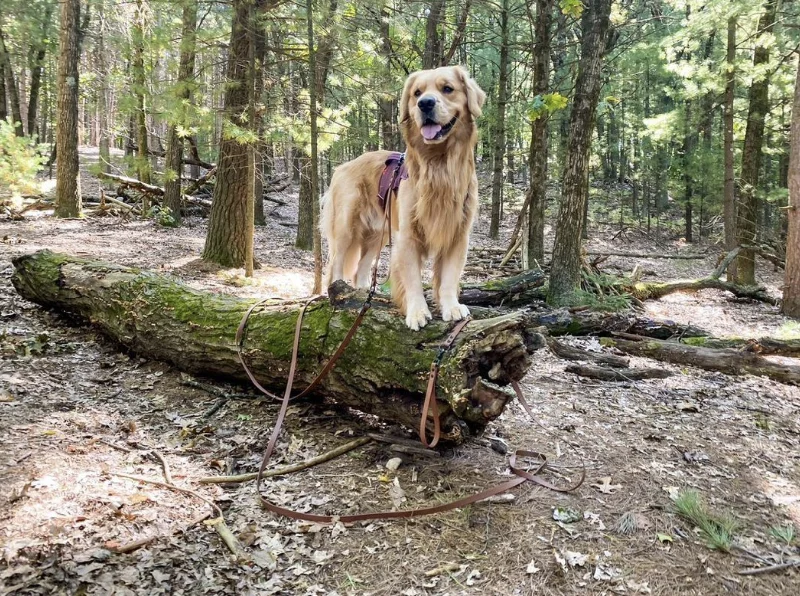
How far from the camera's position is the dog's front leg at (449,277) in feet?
11.5

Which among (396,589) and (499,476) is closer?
(396,589)

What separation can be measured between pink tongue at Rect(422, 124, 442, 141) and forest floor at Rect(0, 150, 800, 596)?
2.05m

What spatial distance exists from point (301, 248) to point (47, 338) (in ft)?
24.9

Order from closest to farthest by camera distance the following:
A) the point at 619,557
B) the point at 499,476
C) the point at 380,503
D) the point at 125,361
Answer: the point at 619,557 < the point at 380,503 < the point at 499,476 < the point at 125,361

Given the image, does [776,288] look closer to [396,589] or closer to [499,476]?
[499,476]

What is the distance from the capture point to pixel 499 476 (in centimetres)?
317

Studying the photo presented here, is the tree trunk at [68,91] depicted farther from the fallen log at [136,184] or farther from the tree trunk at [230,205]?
the tree trunk at [230,205]

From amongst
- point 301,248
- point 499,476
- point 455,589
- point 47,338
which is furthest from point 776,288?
point 47,338

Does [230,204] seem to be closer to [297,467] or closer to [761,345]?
[297,467]

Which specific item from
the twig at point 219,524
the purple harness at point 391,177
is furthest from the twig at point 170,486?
the purple harness at point 391,177

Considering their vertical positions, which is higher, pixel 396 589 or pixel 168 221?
pixel 168 221

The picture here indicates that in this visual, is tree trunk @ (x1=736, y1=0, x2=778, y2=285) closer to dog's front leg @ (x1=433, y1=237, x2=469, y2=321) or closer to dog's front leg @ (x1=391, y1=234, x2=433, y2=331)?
dog's front leg @ (x1=433, y1=237, x2=469, y2=321)

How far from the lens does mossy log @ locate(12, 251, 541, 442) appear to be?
9.78 ft

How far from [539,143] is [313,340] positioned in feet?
27.1
